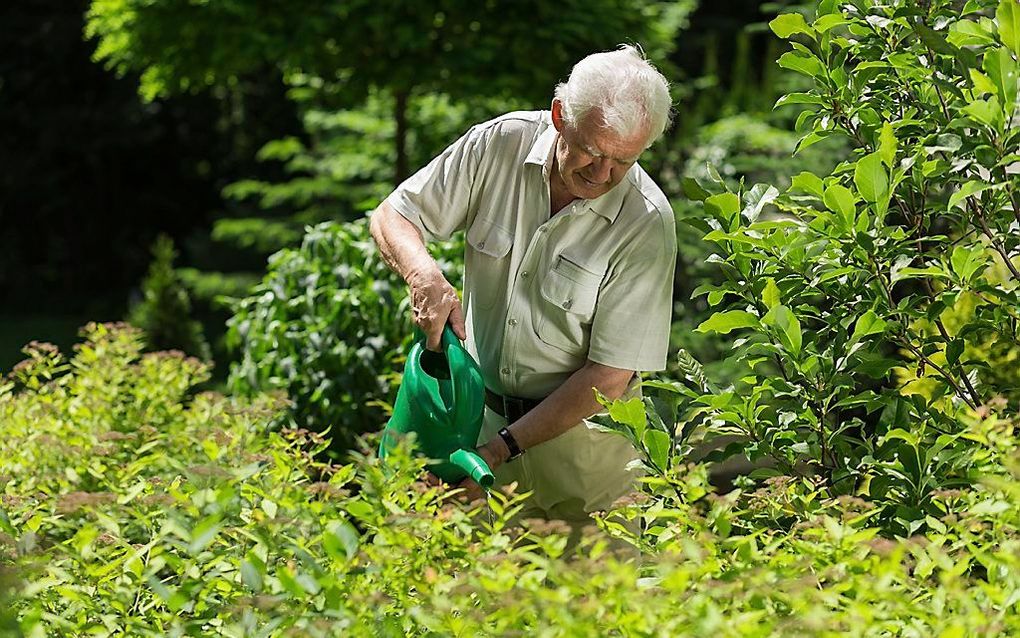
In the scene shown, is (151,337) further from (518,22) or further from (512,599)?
(512,599)

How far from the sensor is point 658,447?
77.2 inches

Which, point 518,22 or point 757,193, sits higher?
point 757,193

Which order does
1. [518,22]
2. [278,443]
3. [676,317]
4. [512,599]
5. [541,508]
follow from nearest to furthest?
1. [512,599]
2. [278,443]
3. [541,508]
4. [676,317]
5. [518,22]

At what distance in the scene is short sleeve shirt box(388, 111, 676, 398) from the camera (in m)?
2.46

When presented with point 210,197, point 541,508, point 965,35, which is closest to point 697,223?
point 965,35

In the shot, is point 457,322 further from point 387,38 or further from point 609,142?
point 387,38

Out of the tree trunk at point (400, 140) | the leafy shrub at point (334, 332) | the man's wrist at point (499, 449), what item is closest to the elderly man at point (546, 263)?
the man's wrist at point (499, 449)

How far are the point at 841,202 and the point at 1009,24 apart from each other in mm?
354

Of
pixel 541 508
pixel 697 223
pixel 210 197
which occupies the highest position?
pixel 697 223

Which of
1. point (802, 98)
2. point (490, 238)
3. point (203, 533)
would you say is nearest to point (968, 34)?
point (802, 98)

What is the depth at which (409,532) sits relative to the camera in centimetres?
168

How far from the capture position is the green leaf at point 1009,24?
187 cm

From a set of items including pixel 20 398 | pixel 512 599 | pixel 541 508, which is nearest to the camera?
pixel 512 599

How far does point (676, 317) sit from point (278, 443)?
3.29 metres
